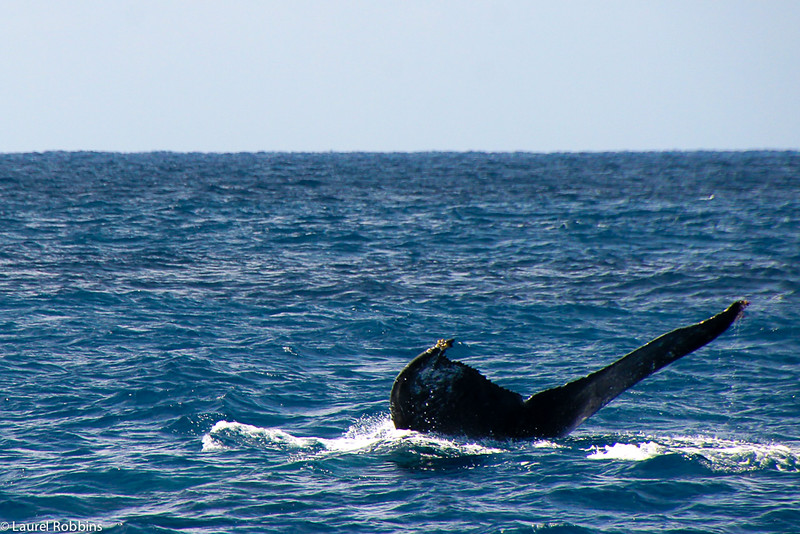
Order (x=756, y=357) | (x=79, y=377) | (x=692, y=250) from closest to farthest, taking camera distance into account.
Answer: (x=79, y=377) < (x=756, y=357) < (x=692, y=250)

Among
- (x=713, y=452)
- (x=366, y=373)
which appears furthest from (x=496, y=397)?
(x=366, y=373)

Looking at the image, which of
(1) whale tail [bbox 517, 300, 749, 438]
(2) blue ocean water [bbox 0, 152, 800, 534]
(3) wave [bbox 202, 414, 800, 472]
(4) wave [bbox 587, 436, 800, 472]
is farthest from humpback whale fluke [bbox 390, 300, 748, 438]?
(4) wave [bbox 587, 436, 800, 472]

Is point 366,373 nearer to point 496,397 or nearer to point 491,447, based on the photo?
point 491,447

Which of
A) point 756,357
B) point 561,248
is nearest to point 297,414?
point 756,357

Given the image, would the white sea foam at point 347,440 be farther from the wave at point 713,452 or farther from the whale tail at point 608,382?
the wave at point 713,452

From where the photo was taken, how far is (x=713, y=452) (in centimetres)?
1213

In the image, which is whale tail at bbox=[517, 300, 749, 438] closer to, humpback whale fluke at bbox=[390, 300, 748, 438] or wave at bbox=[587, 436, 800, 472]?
humpback whale fluke at bbox=[390, 300, 748, 438]

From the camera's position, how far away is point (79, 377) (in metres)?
16.2

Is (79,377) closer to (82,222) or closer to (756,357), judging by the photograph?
(756,357)

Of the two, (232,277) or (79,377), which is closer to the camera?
(79,377)

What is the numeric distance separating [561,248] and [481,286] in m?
9.42

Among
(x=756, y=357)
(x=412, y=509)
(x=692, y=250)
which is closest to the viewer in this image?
(x=412, y=509)

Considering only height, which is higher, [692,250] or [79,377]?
[692,250]

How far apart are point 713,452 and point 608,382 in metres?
2.93
